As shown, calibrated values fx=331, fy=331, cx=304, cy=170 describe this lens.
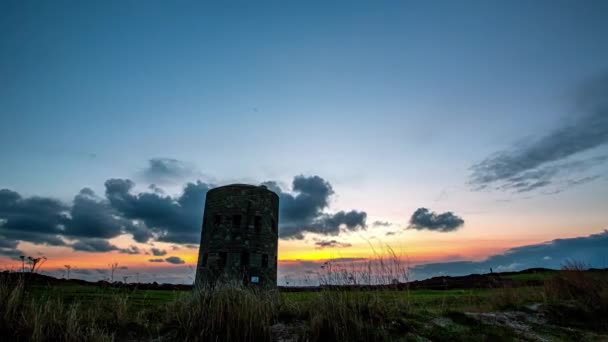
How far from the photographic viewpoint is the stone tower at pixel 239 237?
1845cm

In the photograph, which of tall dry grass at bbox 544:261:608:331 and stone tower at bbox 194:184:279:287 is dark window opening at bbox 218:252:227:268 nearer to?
stone tower at bbox 194:184:279:287

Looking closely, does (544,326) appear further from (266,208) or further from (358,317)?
(266,208)

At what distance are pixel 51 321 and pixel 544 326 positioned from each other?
1020 cm

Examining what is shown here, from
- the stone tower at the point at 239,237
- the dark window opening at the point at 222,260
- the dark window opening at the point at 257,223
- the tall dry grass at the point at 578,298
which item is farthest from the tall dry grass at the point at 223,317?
the dark window opening at the point at 257,223

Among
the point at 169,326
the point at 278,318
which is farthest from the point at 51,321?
the point at 278,318

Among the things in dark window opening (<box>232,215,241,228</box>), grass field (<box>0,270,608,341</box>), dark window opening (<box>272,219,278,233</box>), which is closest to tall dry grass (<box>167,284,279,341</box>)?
grass field (<box>0,270,608,341</box>)

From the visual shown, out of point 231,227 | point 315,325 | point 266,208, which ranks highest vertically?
point 266,208

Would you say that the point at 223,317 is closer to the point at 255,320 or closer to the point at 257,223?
the point at 255,320

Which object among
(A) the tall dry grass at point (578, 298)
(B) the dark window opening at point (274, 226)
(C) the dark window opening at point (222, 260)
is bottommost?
(A) the tall dry grass at point (578, 298)

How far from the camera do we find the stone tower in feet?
60.5

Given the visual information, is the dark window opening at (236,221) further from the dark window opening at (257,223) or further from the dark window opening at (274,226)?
the dark window opening at (274,226)

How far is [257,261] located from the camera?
741 inches

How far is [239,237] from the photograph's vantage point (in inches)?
741

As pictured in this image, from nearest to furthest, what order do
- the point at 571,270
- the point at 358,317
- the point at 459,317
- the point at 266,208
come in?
the point at 358,317 → the point at 459,317 → the point at 571,270 → the point at 266,208
